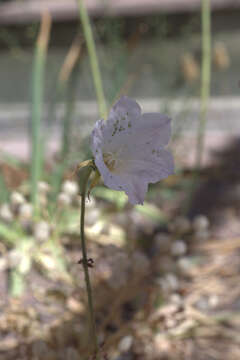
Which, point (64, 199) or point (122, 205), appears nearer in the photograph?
point (64, 199)

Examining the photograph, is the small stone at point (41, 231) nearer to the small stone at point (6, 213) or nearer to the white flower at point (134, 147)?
the small stone at point (6, 213)

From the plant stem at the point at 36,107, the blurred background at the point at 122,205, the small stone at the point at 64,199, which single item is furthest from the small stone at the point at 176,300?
the plant stem at the point at 36,107

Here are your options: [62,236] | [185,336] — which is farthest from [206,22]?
[185,336]

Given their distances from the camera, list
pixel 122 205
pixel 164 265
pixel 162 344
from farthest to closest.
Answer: pixel 122 205
pixel 164 265
pixel 162 344

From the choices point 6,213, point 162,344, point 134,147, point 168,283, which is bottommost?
point 162,344

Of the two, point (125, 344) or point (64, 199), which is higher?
point (64, 199)

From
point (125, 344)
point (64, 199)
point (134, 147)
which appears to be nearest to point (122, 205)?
point (64, 199)

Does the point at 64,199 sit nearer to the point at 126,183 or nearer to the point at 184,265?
the point at 184,265
